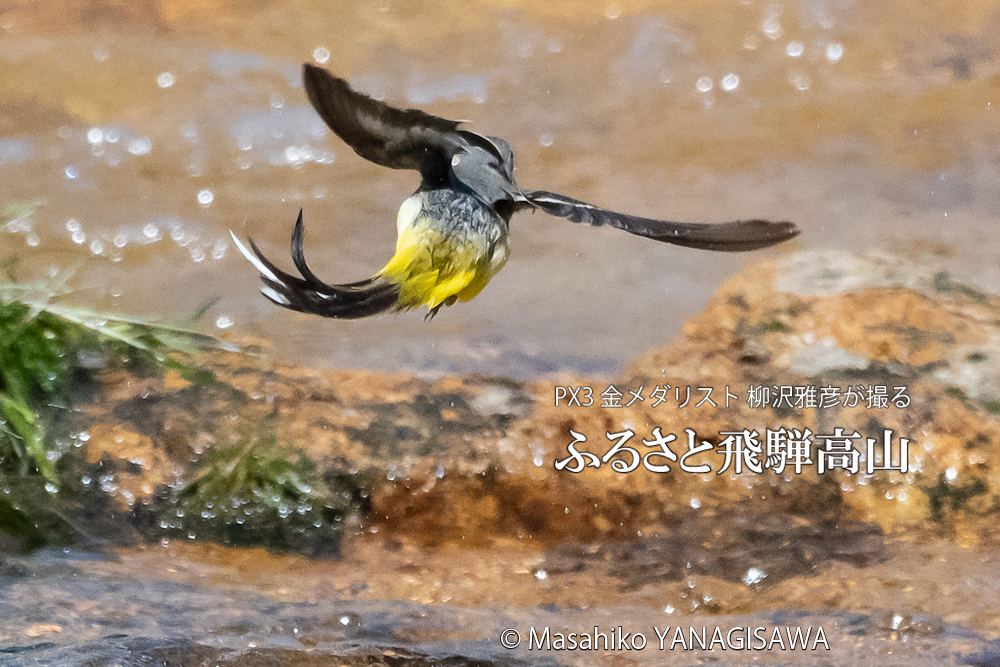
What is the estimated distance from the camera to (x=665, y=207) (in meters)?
0.73

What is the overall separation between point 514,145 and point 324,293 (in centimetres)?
26

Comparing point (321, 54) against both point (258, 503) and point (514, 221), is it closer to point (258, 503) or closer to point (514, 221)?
point (514, 221)

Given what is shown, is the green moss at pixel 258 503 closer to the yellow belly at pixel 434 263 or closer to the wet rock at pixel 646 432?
the wet rock at pixel 646 432

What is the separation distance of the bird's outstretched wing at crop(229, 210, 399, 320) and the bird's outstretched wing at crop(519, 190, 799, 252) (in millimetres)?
179

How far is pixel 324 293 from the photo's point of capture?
661 millimetres

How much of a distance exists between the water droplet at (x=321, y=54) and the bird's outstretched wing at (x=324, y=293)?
0.19m

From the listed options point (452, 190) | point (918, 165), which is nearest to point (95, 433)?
point (452, 190)

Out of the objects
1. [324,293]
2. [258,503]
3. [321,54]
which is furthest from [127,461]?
[321,54]

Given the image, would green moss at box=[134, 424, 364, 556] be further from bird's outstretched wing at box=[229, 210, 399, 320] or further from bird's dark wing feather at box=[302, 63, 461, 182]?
bird's dark wing feather at box=[302, 63, 461, 182]

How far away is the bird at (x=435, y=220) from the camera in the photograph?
2.21ft

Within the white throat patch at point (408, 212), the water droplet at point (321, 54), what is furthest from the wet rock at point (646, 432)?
the water droplet at point (321, 54)

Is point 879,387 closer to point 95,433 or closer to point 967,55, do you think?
point 967,55

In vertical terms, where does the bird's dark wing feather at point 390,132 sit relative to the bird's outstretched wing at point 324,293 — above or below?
above

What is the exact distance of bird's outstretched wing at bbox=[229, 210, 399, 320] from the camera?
2.18ft
